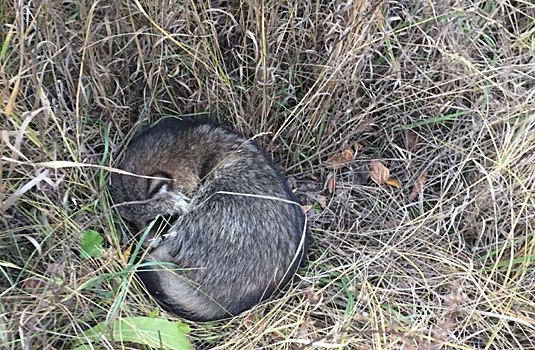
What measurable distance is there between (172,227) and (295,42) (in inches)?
38.6

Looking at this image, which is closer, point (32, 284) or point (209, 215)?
point (32, 284)

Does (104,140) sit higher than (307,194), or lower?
higher

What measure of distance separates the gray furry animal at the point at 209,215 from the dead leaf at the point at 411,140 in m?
0.67

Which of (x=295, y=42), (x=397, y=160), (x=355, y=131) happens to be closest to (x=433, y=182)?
(x=397, y=160)

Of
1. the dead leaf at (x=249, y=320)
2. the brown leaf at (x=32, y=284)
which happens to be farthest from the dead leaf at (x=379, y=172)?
the brown leaf at (x=32, y=284)

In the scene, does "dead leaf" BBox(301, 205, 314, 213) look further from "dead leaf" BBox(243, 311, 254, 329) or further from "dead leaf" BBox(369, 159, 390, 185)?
"dead leaf" BBox(243, 311, 254, 329)

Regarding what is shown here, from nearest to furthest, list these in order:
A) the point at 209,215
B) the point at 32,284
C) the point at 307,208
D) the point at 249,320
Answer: the point at 32,284
the point at 249,320
the point at 209,215
the point at 307,208

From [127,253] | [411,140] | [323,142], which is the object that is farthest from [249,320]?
[411,140]

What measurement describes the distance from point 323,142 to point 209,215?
27.0 inches

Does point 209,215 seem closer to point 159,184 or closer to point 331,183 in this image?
point 159,184

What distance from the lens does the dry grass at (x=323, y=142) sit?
2.62 m

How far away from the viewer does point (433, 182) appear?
321 centimetres

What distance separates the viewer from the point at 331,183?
128 inches

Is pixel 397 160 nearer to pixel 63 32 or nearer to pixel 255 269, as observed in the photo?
pixel 255 269
